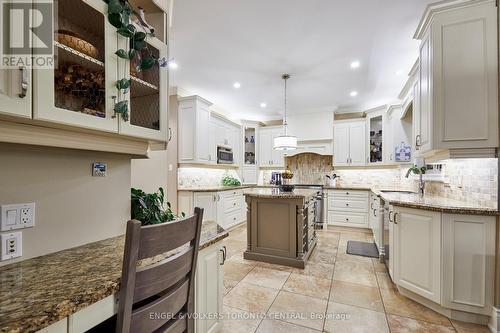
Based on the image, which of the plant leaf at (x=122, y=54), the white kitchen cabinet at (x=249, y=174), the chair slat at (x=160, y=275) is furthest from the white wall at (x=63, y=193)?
the white kitchen cabinet at (x=249, y=174)

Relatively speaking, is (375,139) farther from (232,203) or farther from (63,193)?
(63,193)

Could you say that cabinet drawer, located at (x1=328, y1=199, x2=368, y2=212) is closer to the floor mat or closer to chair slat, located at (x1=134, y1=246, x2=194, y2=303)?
the floor mat

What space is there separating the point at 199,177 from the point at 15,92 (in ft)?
14.1

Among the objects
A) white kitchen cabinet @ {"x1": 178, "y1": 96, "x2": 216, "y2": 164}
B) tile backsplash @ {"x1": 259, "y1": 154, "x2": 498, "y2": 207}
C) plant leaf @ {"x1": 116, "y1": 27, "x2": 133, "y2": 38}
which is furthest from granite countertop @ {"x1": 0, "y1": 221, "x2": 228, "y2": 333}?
white kitchen cabinet @ {"x1": 178, "y1": 96, "x2": 216, "y2": 164}

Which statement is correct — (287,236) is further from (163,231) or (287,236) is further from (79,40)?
(79,40)

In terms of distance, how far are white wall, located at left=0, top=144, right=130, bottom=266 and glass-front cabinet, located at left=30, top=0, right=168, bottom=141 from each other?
31 cm

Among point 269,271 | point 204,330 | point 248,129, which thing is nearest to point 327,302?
point 269,271

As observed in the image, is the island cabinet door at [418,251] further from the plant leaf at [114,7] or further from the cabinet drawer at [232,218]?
the cabinet drawer at [232,218]

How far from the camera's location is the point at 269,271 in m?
2.90

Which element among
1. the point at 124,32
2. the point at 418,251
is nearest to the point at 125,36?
the point at 124,32

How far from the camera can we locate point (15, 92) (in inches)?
31.2

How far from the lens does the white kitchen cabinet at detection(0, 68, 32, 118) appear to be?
2.53 feet

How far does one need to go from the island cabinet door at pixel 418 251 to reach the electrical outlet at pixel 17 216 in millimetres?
2810

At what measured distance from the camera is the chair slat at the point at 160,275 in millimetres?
813
